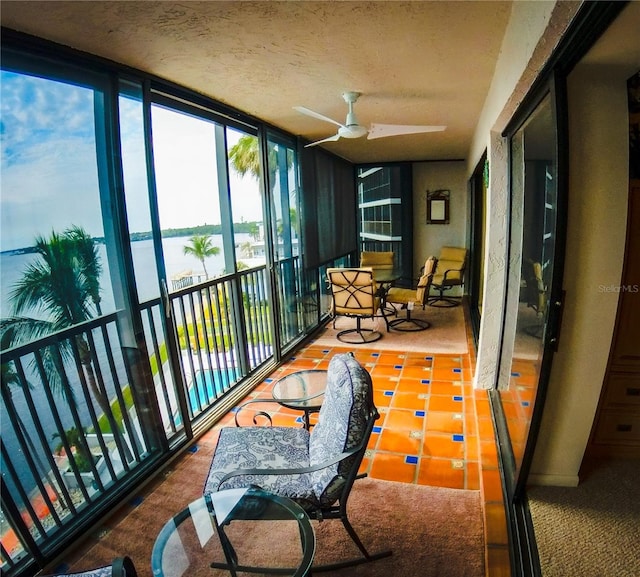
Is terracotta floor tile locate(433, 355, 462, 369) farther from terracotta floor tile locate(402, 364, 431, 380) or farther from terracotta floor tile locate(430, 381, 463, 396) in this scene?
terracotta floor tile locate(430, 381, 463, 396)

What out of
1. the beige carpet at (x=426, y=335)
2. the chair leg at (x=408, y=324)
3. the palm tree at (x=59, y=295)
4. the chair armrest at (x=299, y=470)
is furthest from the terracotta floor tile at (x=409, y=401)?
the palm tree at (x=59, y=295)

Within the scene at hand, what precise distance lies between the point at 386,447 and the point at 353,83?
223 cm

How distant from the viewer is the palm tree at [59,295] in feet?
5.01

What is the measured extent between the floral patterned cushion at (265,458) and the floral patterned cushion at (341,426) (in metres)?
0.07

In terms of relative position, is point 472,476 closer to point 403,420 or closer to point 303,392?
point 403,420

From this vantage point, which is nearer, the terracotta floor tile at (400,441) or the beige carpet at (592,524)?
the beige carpet at (592,524)

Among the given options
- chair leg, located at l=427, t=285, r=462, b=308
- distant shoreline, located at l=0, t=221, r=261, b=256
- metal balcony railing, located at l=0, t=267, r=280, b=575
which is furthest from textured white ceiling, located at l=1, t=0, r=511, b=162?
chair leg, located at l=427, t=285, r=462, b=308

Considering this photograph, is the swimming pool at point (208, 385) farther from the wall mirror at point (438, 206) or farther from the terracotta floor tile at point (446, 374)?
the wall mirror at point (438, 206)

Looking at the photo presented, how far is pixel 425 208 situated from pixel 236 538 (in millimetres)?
5685

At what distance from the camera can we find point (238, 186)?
3.34m

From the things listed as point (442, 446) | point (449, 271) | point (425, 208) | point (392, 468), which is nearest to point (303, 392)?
point (392, 468)

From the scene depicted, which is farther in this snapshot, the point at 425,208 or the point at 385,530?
the point at 425,208

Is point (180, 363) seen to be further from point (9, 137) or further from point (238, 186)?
point (238, 186)

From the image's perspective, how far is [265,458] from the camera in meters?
1.65
